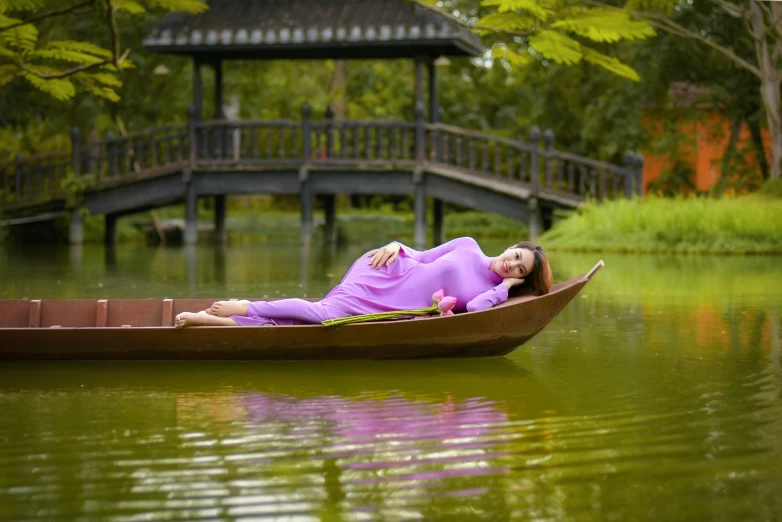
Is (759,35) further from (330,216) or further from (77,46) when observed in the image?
(77,46)

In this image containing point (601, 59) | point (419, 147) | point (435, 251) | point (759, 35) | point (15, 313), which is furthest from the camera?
point (419, 147)

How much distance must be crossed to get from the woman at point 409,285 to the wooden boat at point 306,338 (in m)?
0.16

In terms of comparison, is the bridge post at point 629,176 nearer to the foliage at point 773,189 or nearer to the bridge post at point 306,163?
the foliage at point 773,189

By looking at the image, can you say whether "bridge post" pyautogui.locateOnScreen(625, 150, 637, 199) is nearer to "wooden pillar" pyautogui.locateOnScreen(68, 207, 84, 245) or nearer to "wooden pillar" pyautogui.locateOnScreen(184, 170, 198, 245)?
"wooden pillar" pyautogui.locateOnScreen(184, 170, 198, 245)

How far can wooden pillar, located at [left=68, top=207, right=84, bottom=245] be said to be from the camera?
83.6 ft

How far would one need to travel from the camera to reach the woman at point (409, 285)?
311 inches

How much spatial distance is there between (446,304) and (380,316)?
16.2 inches

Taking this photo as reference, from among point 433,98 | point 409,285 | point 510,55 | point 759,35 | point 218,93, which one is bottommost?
point 409,285

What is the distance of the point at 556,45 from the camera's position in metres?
12.7

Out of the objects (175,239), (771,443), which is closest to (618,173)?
(175,239)

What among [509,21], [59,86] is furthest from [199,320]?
[59,86]

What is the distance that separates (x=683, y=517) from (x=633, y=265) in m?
14.1

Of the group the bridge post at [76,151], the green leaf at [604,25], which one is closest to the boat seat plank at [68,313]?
the green leaf at [604,25]

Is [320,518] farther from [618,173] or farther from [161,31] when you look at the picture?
[161,31]
